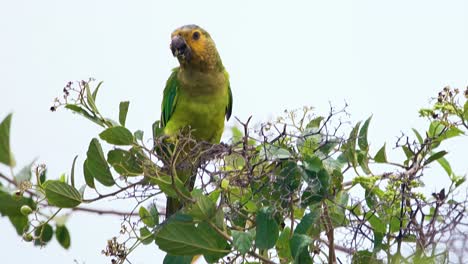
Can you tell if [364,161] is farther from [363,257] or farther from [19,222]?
[19,222]

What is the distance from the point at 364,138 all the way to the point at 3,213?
1.39 m

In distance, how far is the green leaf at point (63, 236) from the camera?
313 cm

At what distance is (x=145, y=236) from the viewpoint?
2.71 m

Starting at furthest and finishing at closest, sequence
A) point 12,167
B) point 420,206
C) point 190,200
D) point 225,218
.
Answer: point 12,167 < point 225,218 < point 190,200 < point 420,206

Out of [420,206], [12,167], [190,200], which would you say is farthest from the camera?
[12,167]

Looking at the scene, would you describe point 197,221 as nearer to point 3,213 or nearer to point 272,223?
point 272,223

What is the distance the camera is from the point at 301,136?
2551 millimetres

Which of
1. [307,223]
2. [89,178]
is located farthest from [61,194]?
[307,223]

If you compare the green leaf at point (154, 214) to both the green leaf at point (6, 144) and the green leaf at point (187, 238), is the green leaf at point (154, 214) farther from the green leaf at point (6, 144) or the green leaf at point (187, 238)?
the green leaf at point (6, 144)

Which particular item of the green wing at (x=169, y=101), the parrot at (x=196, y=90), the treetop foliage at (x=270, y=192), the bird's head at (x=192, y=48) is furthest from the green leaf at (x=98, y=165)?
the bird's head at (x=192, y=48)

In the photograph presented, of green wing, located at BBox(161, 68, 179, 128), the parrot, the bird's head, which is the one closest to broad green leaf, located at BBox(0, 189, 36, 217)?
the parrot

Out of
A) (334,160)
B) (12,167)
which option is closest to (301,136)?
(334,160)

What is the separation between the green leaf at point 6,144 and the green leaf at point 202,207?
87 cm

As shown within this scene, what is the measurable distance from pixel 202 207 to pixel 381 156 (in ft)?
2.32
